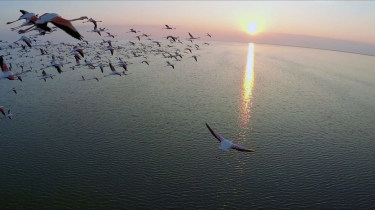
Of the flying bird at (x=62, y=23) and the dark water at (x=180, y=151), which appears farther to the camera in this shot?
the dark water at (x=180, y=151)

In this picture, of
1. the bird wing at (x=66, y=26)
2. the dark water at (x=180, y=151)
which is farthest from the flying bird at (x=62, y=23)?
the dark water at (x=180, y=151)

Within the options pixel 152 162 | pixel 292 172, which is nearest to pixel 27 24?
pixel 152 162

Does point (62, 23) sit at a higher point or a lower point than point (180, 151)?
lower

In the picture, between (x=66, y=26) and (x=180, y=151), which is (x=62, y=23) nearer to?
(x=66, y=26)

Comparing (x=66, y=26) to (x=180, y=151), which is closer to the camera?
(x=66, y=26)

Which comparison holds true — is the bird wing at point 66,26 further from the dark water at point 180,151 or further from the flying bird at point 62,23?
the dark water at point 180,151

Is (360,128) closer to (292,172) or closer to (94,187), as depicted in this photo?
(292,172)

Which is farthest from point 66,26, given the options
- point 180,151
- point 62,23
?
point 180,151
